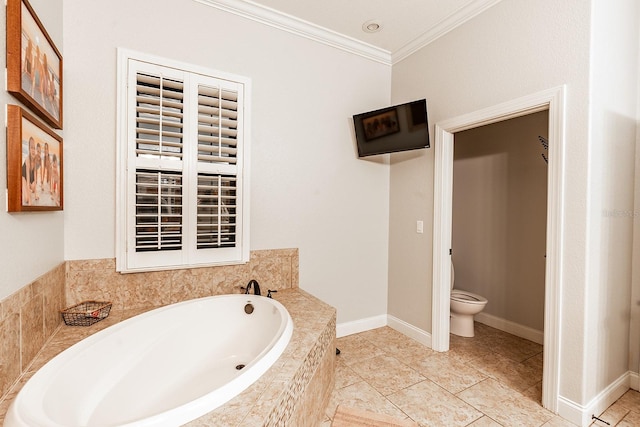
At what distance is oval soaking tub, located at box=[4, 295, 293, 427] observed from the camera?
1.11 m

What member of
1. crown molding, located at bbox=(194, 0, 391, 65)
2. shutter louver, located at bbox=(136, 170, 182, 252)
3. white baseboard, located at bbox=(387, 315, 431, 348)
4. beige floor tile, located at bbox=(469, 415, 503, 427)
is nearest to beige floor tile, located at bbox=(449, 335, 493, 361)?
white baseboard, located at bbox=(387, 315, 431, 348)

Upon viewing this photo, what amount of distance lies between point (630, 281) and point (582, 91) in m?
1.38

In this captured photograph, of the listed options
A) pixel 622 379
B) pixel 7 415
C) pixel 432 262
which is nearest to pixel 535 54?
pixel 432 262

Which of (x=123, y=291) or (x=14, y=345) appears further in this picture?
(x=123, y=291)

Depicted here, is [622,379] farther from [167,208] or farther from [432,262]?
[167,208]

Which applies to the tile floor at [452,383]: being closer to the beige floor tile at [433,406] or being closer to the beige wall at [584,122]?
the beige floor tile at [433,406]

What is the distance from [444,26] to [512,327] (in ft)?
9.59

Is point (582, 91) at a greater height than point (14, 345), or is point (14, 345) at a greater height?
point (582, 91)

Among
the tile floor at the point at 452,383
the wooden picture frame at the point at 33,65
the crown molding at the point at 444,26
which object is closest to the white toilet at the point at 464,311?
the tile floor at the point at 452,383

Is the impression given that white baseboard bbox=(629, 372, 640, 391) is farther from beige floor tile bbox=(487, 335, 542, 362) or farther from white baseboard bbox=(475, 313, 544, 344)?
white baseboard bbox=(475, 313, 544, 344)

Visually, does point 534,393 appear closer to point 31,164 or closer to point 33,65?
point 31,164

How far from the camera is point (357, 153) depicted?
3113 millimetres

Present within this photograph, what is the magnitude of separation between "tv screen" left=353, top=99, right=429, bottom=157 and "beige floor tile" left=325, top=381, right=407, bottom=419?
1889 millimetres

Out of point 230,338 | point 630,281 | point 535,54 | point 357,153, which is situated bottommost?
point 230,338
